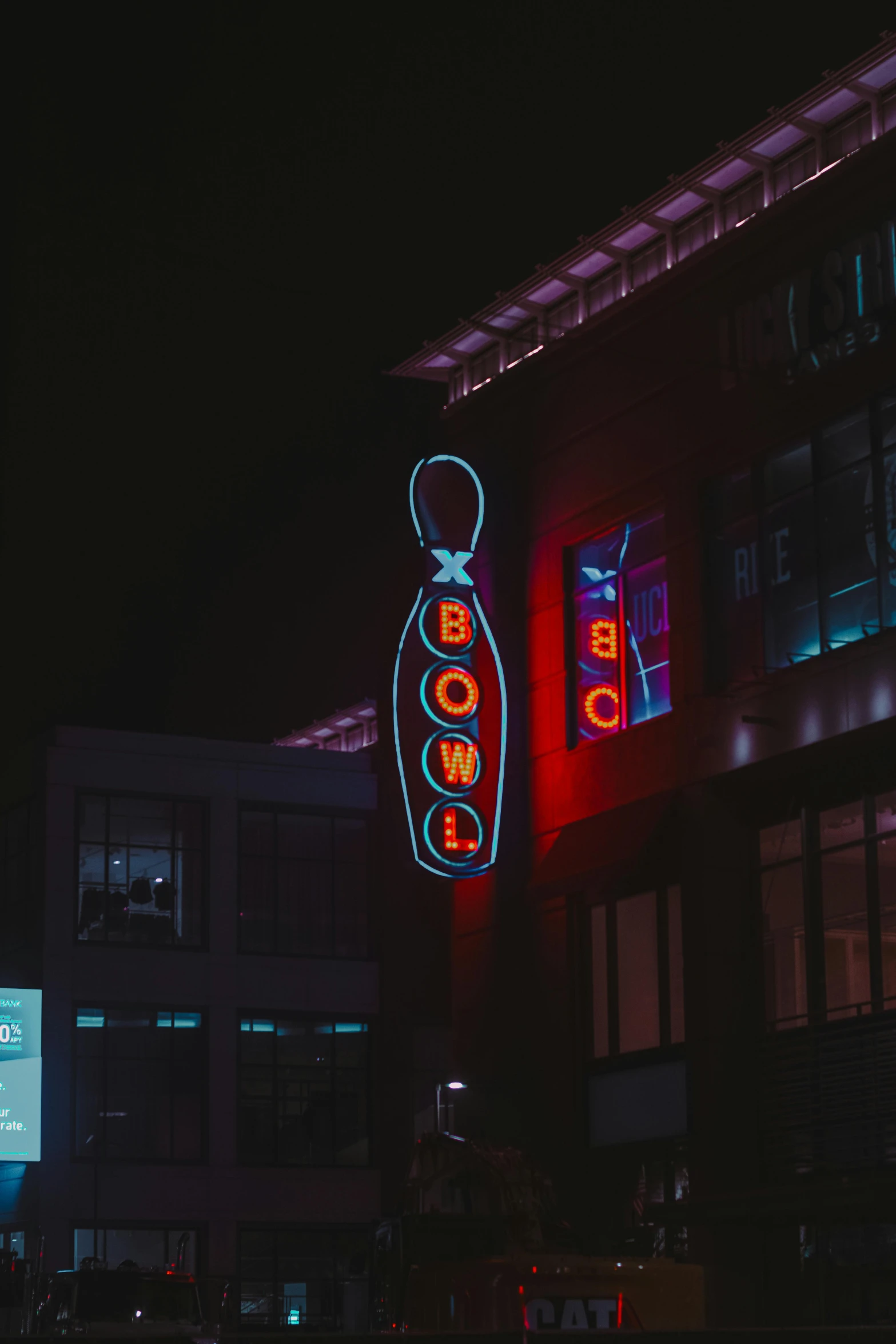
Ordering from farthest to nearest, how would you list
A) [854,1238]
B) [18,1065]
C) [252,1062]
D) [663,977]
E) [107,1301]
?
[252,1062] → [18,1065] → [107,1301] → [663,977] → [854,1238]

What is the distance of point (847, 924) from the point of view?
25.1 meters

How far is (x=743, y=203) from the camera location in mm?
27438

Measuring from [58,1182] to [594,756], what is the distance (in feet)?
81.1

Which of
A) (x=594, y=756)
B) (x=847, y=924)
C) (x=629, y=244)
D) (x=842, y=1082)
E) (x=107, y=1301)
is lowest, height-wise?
(x=107, y=1301)

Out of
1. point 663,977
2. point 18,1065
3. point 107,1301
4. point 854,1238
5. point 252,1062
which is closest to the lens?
point 854,1238

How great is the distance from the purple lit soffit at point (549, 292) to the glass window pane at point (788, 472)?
588cm

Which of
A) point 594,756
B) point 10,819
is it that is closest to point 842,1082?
point 594,756

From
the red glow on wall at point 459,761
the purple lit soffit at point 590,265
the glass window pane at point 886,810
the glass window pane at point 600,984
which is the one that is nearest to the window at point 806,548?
the glass window pane at point 886,810

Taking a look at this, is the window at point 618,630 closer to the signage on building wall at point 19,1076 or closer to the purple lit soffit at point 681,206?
the purple lit soffit at point 681,206

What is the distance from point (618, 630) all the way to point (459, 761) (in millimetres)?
3119

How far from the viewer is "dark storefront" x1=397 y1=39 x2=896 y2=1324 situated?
80.8ft

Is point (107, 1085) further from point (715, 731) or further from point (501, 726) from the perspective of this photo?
point (715, 731)

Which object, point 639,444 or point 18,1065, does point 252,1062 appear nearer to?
point 18,1065

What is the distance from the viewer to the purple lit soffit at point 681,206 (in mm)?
27984
